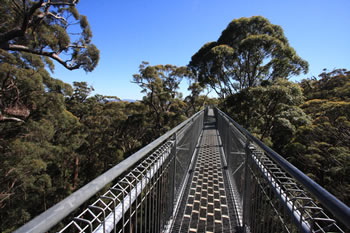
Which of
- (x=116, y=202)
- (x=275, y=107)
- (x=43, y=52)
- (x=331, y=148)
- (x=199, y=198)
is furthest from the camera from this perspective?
(x=275, y=107)

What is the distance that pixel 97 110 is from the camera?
56.7ft

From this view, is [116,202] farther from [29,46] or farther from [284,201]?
[29,46]

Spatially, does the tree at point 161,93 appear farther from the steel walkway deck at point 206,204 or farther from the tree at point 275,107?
the steel walkway deck at point 206,204

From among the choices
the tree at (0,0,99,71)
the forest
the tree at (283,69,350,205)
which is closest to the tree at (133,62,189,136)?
the forest

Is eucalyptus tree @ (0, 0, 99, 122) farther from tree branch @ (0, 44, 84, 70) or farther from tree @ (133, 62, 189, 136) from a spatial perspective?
tree @ (133, 62, 189, 136)

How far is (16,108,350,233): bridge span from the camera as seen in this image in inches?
28.8

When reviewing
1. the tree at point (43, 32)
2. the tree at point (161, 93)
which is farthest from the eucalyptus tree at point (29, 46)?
the tree at point (161, 93)

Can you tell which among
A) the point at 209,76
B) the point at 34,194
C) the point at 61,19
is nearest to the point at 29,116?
the point at 61,19

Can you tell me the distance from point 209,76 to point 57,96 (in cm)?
1197

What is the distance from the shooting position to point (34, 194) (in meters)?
12.4

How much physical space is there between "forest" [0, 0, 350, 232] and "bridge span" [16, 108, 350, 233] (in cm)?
456

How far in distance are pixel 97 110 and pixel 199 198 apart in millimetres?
16310

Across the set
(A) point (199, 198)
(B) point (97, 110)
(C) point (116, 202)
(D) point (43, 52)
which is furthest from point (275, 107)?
(B) point (97, 110)

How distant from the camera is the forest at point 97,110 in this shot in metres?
7.45
